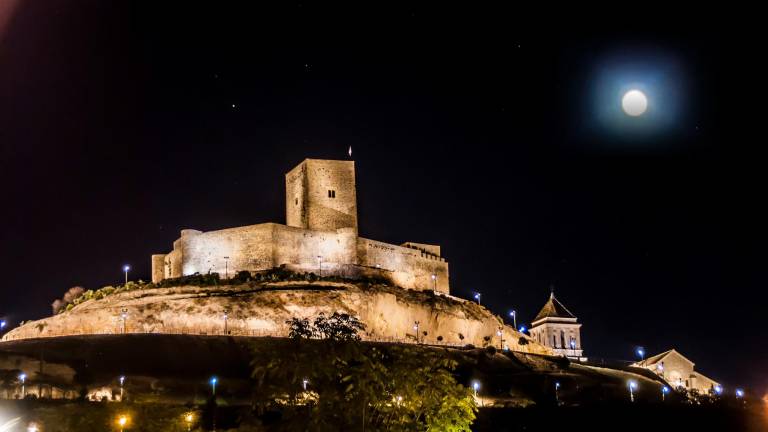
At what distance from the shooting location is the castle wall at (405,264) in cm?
7806

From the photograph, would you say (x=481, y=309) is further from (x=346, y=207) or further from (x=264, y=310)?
(x=264, y=310)

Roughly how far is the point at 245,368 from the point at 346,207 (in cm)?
2961

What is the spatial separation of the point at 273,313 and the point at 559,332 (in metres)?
36.8

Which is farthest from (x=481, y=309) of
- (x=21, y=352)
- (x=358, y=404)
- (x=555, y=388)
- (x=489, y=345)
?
(x=358, y=404)

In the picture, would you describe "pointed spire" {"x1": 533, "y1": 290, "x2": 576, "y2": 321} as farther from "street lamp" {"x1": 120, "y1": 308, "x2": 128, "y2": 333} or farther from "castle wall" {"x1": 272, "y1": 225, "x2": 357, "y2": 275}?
"street lamp" {"x1": 120, "y1": 308, "x2": 128, "y2": 333}

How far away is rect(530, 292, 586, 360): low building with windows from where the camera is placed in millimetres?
88000

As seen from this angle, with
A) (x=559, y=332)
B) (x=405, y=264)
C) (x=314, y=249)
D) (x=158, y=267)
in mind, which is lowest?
(x=559, y=332)

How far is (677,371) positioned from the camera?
78625 millimetres

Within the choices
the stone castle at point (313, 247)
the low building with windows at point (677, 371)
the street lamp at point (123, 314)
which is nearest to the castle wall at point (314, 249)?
the stone castle at point (313, 247)

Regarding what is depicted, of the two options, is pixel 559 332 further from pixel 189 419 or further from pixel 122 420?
pixel 122 420

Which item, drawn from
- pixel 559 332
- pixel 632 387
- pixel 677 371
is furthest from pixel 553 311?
pixel 632 387

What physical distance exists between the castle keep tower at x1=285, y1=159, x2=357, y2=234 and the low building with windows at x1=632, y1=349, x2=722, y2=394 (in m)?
30.3

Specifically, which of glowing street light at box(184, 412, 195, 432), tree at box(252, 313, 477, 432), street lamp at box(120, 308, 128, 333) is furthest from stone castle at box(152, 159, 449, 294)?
tree at box(252, 313, 477, 432)

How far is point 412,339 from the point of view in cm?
7138
